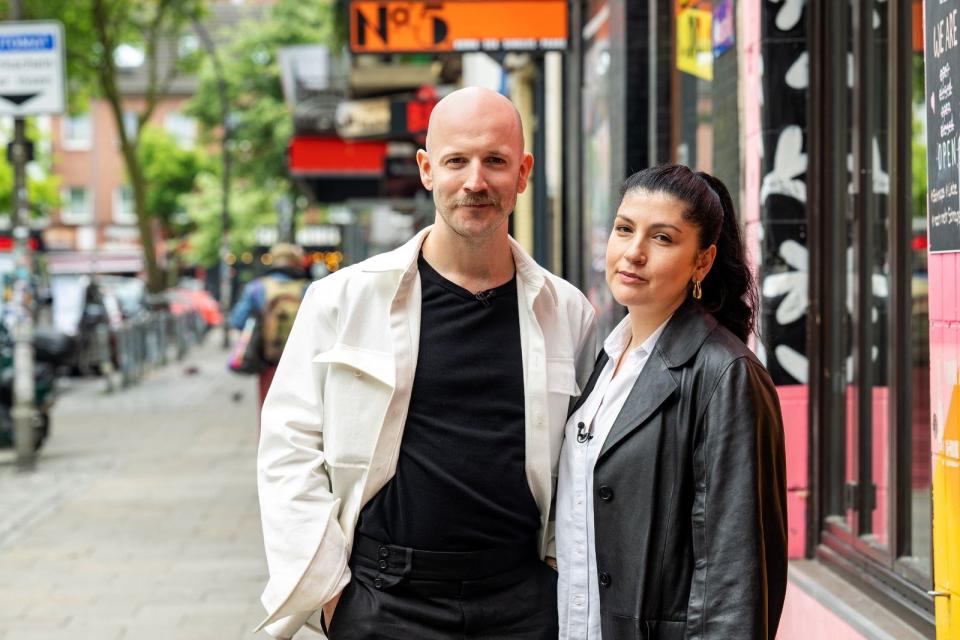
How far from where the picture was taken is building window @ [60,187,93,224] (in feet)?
224

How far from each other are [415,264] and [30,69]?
9.54 meters

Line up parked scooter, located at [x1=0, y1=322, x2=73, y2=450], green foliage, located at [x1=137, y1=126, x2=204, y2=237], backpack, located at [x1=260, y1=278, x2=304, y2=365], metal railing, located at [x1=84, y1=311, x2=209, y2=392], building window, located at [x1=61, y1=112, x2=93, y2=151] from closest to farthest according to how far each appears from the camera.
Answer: backpack, located at [x1=260, y1=278, x2=304, y2=365] → parked scooter, located at [x1=0, y1=322, x2=73, y2=450] → metal railing, located at [x1=84, y1=311, x2=209, y2=392] → green foliage, located at [x1=137, y1=126, x2=204, y2=237] → building window, located at [x1=61, y1=112, x2=93, y2=151]

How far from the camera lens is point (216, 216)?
5906 centimetres

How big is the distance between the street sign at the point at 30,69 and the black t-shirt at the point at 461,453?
947 cm

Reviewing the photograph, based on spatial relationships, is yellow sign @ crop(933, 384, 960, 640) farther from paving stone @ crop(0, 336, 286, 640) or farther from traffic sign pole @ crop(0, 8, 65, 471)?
traffic sign pole @ crop(0, 8, 65, 471)

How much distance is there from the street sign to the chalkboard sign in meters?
9.63

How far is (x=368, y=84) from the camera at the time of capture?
20203 millimetres

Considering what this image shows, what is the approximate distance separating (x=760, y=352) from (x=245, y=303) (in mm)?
6396

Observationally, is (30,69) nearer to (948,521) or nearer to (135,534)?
(135,534)

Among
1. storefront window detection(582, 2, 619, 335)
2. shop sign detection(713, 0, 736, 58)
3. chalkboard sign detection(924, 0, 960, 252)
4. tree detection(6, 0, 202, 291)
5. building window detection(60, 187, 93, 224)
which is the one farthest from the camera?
building window detection(60, 187, 93, 224)

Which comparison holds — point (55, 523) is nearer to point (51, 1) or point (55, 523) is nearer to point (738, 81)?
point (738, 81)

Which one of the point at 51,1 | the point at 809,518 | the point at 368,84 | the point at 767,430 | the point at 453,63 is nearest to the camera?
the point at 767,430

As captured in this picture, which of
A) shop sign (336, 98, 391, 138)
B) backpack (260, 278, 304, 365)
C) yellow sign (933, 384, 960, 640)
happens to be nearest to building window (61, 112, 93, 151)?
shop sign (336, 98, 391, 138)

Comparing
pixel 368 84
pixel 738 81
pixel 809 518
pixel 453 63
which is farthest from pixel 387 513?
pixel 368 84
